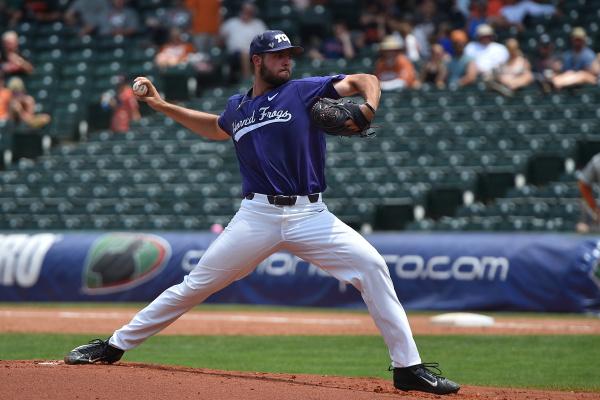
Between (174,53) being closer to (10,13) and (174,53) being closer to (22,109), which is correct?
(22,109)

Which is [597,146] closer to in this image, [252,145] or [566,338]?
[566,338]

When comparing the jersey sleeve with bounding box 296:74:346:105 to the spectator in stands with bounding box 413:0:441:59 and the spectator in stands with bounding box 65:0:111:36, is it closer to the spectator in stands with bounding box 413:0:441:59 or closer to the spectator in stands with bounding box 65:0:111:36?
the spectator in stands with bounding box 413:0:441:59

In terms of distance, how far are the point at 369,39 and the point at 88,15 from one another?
648cm

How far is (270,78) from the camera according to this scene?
676 centimetres

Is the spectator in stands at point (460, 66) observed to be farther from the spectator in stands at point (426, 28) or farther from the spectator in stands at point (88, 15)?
the spectator in stands at point (88, 15)

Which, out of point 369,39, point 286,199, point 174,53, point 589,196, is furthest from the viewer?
point 174,53

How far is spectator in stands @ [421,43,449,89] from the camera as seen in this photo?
17.7 m

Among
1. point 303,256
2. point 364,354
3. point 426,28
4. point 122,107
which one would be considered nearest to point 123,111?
point 122,107

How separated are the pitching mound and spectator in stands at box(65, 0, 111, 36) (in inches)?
655

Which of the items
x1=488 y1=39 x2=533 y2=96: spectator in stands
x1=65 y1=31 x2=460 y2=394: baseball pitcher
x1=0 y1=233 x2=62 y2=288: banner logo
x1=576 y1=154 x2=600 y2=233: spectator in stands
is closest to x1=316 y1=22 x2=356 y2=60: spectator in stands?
x1=488 y1=39 x2=533 y2=96: spectator in stands

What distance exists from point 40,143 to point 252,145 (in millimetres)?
14757

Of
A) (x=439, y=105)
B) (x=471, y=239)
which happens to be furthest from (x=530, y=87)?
(x=471, y=239)

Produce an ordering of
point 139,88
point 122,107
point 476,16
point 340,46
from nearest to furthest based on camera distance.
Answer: point 139,88
point 476,16
point 340,46
point 122,107

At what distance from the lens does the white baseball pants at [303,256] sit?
21.2 feet
